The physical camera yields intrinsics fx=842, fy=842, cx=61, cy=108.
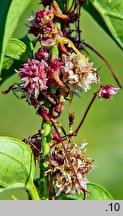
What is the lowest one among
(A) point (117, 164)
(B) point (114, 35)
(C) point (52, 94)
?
(C) point (52, 94)

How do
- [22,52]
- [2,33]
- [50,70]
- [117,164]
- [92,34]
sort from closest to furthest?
[2,33] < [50,70] < [22,52] < [117,164] < [92,34]

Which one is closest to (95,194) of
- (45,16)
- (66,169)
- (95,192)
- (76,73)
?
(95,192)

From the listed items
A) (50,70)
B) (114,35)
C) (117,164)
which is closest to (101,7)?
(114,35)

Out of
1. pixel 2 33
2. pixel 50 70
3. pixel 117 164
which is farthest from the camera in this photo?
pixel 117 164

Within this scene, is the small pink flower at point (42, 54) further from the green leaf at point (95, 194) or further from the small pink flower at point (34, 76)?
the green leaf at point (95, 194)

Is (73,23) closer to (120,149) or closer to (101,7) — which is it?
(101,7)

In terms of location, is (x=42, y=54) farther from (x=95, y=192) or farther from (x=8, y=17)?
(x=95, y=192)

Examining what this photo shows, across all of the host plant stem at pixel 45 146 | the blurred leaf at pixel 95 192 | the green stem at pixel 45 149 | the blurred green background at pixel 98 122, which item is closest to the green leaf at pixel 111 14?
the host plant stem at pixel 45 146
